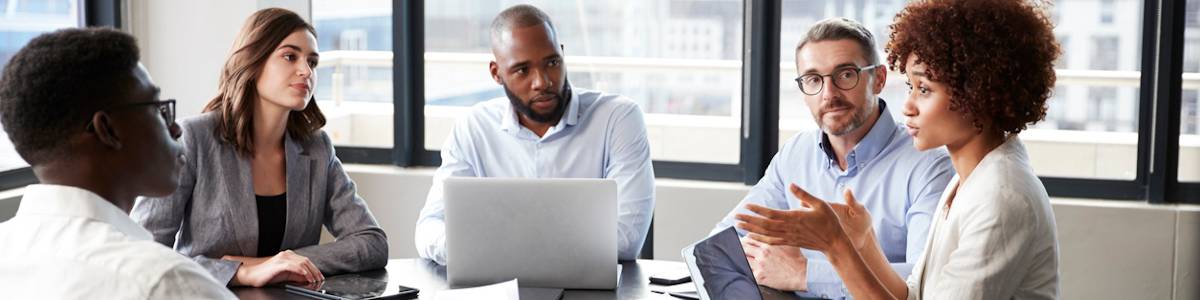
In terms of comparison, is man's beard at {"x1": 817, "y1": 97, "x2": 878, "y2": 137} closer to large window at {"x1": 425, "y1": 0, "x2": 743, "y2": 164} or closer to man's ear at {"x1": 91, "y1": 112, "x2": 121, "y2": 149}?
large window at {"x1": 425, "y1": 0, "x2": 743, "y2": 164}

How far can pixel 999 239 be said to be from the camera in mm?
1872

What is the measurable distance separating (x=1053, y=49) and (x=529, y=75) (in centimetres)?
153

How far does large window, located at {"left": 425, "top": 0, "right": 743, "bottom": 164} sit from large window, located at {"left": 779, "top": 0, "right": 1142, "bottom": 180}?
318 millimetres

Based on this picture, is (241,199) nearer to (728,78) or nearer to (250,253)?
(250,253)

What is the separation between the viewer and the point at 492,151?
3.37m

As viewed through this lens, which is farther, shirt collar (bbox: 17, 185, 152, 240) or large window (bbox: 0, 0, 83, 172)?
large window (bbox: 0, 0, 83, 172)

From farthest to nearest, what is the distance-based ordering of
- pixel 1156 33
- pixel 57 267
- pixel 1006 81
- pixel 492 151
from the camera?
1. pixel 1156 33
2. pixel 492 151
3. pixel 1006 81
4. pixel 57 267

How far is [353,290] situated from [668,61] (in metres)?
2.43

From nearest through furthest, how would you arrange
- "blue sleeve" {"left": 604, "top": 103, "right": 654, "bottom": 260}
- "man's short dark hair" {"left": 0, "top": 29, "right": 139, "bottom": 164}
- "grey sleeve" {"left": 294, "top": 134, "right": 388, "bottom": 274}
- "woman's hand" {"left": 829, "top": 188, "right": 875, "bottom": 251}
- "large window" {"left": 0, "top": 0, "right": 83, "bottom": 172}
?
"man's short dark hair" {"left": 0, "top": 29, "right": 139, "bottom": 164}, "woman's hand" {"left": 829, "top": 188, "right": 875, "bottom": 251}, "grey sleeve" {"left": 294, "top": 134, "right": 388, "bottom": 274}, "blue sleeve" {"left": 604, "top": 103, "right": 654, "bottom": 260}, "large window" {"left": 0, "top": 0, "right": 83, "bottom": 172}

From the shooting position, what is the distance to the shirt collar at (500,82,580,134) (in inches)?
129

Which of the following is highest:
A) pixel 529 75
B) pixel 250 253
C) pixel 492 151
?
pixel 529 75

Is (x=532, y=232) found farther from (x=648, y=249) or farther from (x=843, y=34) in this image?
(x=843, y=34)

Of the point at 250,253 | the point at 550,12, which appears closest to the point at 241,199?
the point at 250,253

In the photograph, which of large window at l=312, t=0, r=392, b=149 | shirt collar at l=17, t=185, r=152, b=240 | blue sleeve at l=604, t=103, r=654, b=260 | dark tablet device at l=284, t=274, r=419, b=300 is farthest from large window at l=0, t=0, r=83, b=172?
shirt collar at l=17, t=185, r=152, b=240
